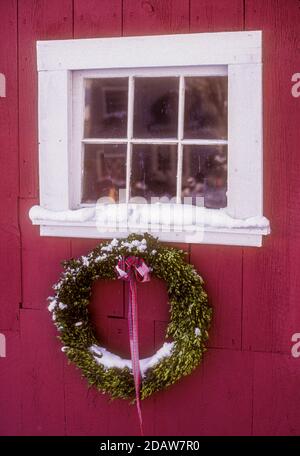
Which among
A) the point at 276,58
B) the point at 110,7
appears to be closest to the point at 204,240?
the point at 276,58

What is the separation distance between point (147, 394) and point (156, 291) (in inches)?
22.2

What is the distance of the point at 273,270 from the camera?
275 cm

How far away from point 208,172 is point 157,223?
419mm

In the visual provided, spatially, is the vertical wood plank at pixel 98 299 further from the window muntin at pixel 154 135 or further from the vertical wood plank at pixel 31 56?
the window muntin at pixel 154 135

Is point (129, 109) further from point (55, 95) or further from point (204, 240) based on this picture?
point (204, 240)

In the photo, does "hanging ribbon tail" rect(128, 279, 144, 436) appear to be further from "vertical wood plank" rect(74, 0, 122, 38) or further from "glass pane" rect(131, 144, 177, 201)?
"vertical wood plank" rect(74, 0, 122, 38)

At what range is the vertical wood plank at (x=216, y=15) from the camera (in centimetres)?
265

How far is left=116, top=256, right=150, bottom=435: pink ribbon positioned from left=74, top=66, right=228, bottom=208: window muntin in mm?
423

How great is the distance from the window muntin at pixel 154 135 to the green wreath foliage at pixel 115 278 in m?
0.36

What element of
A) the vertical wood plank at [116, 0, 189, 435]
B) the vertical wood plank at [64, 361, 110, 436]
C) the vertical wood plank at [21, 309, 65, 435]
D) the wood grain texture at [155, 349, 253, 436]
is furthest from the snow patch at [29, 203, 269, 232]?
the vertical wood plank at [64, 361, 110, 436]

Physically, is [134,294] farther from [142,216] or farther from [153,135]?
[153,135]
